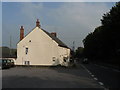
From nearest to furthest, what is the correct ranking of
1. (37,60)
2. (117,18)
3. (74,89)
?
(74,89) → (117,18) → (37,60)

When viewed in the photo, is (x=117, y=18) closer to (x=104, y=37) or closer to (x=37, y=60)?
(x=104, y=37)

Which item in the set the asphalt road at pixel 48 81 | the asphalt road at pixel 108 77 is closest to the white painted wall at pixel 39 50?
the asphalt road at pixel 108 77

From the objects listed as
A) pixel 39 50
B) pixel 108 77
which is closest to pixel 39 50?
pixel 39 50

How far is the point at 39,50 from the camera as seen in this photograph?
58281 millimetres

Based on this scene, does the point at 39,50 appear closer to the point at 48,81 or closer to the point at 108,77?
the point at 108,77

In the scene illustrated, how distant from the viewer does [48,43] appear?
58.3m

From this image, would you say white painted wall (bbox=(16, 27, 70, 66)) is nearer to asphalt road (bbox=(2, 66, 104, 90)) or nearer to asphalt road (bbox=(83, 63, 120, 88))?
asphalt road (bbox=(83, 63, 120, 88))

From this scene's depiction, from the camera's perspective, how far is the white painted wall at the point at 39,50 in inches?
2253

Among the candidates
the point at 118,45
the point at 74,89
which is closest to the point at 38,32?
the point at 118,45

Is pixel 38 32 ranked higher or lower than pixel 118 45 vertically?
higher

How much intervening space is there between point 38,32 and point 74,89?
45902mm

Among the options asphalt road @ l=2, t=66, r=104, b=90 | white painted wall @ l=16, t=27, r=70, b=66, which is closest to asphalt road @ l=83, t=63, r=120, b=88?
asphalt road @ l=2, t=66, r=104, b=90

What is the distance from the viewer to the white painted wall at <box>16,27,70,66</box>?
188ft

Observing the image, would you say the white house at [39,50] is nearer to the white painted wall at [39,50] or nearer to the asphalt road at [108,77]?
the white painted wall at [39,50]
